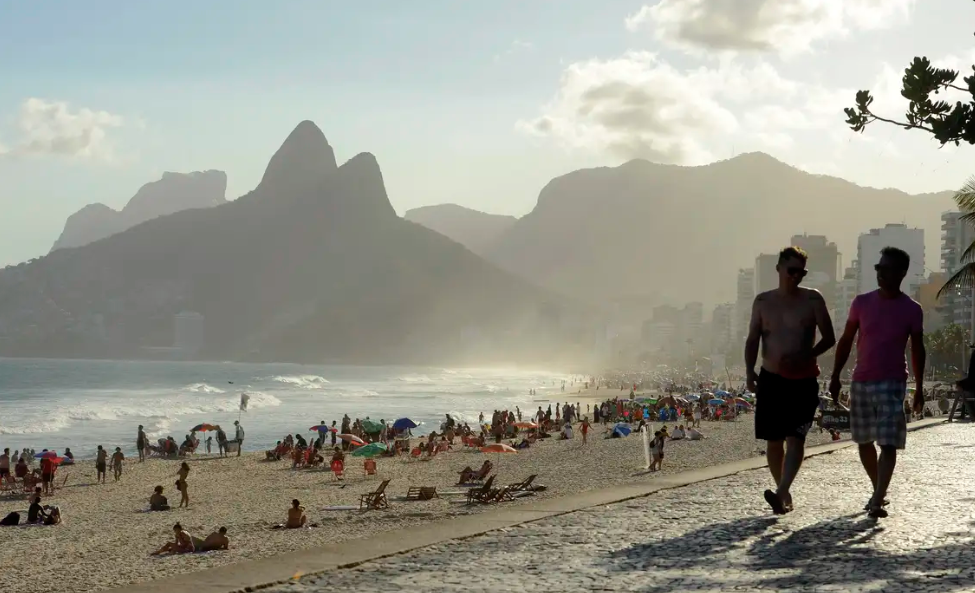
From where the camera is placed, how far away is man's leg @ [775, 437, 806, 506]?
7.31 m

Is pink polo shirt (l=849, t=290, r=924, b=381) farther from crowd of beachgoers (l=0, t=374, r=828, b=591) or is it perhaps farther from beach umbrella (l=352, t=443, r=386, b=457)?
beach umbrella (l=352, t=443, r=386, b=457)

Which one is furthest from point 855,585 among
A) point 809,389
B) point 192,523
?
point 192,523

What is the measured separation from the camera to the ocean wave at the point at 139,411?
65.1m

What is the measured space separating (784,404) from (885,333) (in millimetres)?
A: 806

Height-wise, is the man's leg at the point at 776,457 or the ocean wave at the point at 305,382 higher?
the man's leg at the point at 776,457

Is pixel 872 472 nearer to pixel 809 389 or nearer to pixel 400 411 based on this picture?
pixel 809 389

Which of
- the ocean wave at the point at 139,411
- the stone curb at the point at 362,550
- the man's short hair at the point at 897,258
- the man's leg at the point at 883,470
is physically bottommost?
the ocean wave at the point at 139,411

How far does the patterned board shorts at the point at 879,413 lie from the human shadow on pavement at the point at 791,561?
0.61 meters

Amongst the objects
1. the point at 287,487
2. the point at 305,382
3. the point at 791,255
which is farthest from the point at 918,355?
the point at 305,382

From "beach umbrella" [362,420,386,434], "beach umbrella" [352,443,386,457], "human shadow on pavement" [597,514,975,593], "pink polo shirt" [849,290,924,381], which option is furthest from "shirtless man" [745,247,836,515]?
"beach umbrella" [362,420,386,434]

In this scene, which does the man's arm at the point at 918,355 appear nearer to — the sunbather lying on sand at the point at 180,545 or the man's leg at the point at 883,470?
the man's leg at the point at 883,470

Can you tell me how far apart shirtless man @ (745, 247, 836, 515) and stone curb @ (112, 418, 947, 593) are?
1845 mm

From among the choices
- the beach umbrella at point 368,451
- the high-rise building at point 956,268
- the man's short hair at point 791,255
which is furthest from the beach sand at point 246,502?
the high-rise building at point 956,268

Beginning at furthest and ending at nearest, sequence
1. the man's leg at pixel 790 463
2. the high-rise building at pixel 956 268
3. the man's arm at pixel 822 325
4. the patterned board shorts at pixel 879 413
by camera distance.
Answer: the high-rise building at pixel 956 268 → the man's leg at pixel 790 463 → the man's arm at pixel 822 325 → the patterned board shorts at pixel 879 413
